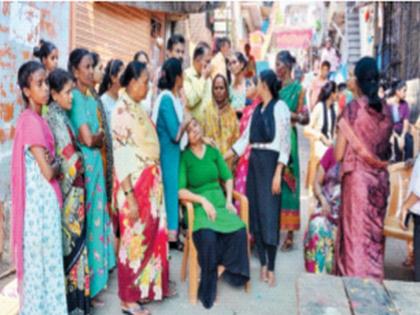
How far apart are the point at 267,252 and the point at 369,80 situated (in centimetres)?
164

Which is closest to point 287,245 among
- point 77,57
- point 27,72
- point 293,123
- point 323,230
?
point 293,123

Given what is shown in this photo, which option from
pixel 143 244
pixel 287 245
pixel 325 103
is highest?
pixel 325 103

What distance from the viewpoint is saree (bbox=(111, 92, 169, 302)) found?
3.66 meters

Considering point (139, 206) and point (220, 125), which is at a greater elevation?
point (220, 125)

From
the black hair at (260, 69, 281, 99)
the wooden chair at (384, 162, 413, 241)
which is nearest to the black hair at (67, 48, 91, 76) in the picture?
the black hair at (260, 69, 281, 99)

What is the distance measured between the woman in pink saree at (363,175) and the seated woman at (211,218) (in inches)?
29.5

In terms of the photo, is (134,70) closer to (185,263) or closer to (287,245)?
(185,263)

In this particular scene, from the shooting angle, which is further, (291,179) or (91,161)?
(291,179)

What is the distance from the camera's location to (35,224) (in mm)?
3186

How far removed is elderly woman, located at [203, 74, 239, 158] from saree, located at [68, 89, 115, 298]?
4.89ft

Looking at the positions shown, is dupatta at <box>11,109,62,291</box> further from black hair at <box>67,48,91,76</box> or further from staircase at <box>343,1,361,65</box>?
staircase at <box>343,1,361,65</box>

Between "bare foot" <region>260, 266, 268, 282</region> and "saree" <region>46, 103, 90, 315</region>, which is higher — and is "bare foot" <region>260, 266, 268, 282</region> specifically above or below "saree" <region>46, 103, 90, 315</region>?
below

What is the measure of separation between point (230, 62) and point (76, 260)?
127 inches

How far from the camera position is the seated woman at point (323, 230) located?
418 centimetres
